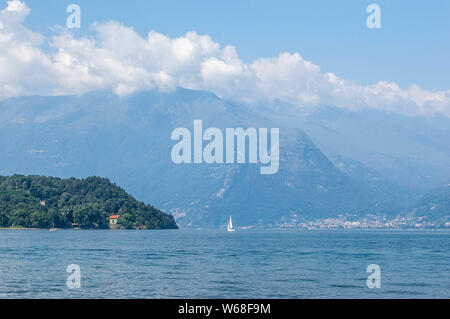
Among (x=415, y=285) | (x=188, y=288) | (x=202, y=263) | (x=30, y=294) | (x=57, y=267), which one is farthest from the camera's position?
(x=202, y=263)

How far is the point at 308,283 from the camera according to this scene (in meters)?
78.6

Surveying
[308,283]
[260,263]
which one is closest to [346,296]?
[308,283]

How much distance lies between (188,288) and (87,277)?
1567cm

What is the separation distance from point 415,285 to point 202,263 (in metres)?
38.2

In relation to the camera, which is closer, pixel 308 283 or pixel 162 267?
pixel 308 283

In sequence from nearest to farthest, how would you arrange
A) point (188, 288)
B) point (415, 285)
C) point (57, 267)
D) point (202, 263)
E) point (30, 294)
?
point (30, 294) < point (188, 288) < point (415, 285) < point (57, 267) < point (202, 263)
